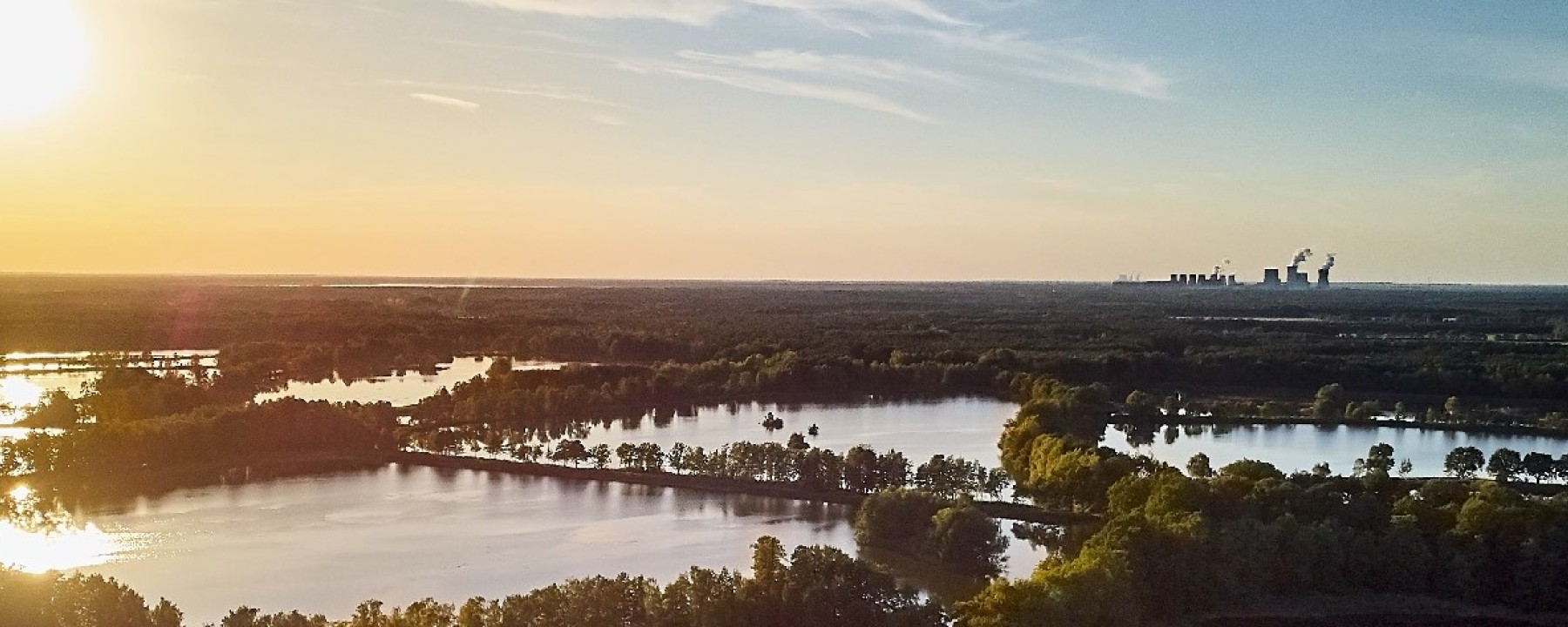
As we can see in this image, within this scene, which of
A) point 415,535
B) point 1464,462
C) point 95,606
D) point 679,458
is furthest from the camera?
point 1464,462

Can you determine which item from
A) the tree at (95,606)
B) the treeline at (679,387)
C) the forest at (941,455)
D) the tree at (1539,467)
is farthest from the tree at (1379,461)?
the tree at (95,606)

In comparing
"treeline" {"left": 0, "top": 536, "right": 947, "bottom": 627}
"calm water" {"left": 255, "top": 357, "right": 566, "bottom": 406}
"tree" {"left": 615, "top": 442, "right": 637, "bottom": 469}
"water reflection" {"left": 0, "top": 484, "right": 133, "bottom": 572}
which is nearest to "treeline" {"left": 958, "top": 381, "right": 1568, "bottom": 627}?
"treeline" {"left": 0, "top": 536, "right": 947, "bottom": 627}

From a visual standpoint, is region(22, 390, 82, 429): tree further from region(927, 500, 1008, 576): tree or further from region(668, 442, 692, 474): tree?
region(927, 500, 1008, 576): tree

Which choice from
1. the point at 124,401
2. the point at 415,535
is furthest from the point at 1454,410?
the point at 124,401

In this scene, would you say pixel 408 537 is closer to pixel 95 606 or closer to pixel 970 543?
pixel 95 606

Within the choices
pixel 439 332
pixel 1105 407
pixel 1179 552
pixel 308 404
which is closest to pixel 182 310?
pixel 439 332

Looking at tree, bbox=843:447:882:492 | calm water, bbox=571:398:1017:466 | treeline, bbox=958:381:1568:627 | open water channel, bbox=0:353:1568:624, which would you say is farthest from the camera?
calm water, bbox=571:398:1017:466

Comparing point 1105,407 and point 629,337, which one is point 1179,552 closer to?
point 1105,407
